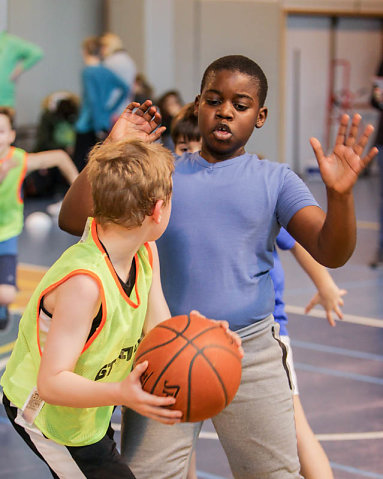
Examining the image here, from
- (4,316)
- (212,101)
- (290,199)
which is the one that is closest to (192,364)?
(290,199)

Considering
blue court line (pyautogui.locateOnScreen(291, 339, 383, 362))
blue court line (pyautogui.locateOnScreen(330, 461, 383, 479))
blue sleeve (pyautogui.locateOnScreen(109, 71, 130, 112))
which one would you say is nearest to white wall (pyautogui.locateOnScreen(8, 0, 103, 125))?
blue sleeve (pyautogui.locateOnScreen(109, 71, 130, 112))

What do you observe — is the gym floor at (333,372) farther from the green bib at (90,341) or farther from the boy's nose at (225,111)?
the boy's nose at (225,111)

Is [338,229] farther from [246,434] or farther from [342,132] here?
[246,434]

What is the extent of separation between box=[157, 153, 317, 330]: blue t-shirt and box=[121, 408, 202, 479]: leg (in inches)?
13.4

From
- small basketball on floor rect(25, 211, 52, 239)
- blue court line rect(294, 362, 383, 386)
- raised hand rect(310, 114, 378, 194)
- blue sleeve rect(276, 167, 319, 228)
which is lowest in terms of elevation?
small basketball on floor rect(25, 211, 52, 239)

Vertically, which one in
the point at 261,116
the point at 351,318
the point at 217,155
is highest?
the point at 261,116

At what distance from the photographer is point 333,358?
521cm

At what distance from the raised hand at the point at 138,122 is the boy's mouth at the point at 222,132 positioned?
7.1 inches

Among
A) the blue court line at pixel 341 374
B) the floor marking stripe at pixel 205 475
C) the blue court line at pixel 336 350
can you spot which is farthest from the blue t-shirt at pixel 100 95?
the floor marking stripe at pixel 205 475

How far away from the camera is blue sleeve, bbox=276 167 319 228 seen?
2500 mm

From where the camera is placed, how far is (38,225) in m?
9.68

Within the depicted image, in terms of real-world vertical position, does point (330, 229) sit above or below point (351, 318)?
above

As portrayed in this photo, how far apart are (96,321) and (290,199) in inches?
27.5

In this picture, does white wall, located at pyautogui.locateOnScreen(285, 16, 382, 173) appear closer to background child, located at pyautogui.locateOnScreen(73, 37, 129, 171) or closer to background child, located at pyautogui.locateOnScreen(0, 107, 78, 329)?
background child, located at pyautogui.locateOnScreen(73, 37, 129, 171)
